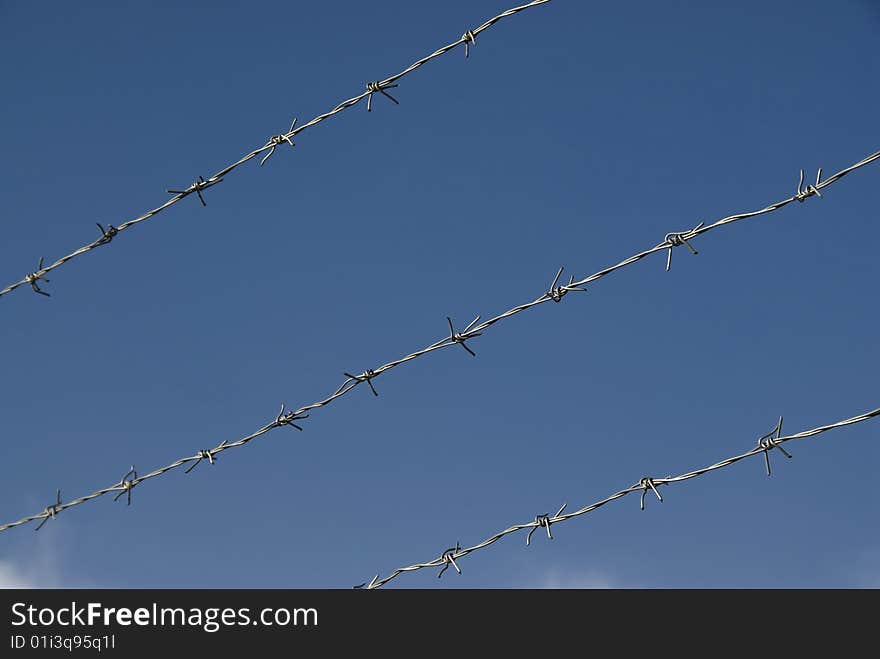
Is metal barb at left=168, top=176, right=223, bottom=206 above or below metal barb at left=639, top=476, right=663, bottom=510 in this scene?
above

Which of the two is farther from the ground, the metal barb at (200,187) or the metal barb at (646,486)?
the metal barb at (200,187)
